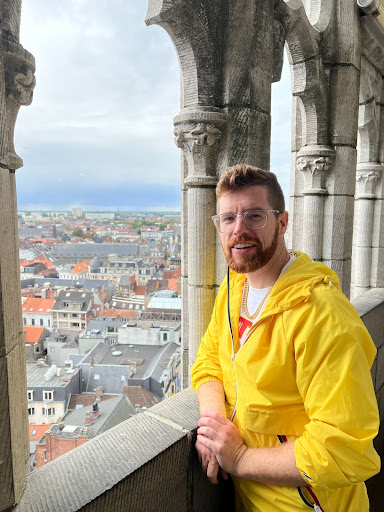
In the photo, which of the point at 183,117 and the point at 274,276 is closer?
→ the point at 274,276

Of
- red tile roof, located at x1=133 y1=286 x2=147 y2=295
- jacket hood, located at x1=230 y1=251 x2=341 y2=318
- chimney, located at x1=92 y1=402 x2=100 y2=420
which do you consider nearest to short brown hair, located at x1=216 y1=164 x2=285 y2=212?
jacket hood, located at x1=230 y1=251 x2=341 y2=318

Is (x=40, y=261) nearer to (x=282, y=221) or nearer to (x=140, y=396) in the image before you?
(x=140, y=396)

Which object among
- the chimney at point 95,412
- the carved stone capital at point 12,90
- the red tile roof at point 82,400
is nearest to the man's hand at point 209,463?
the carved stone capital at point 12,90

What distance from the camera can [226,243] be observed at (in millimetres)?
944

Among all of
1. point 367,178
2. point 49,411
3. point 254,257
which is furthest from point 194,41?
point 49,411

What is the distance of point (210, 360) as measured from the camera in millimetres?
1144

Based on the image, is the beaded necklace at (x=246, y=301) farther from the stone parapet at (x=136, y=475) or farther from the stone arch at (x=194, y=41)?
the stone arch at (x=194, y=41)

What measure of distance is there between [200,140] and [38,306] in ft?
53.0

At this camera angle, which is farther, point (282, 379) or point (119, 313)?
point (119, 313)

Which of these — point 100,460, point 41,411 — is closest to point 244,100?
point 100,460

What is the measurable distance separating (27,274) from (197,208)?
24.1 metres

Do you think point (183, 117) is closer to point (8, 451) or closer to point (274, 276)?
point (274, 276)

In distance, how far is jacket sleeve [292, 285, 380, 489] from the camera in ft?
2.41

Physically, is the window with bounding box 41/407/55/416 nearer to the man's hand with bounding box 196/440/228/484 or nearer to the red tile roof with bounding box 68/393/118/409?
the red tile roof with bounding box 68/393/118/409
